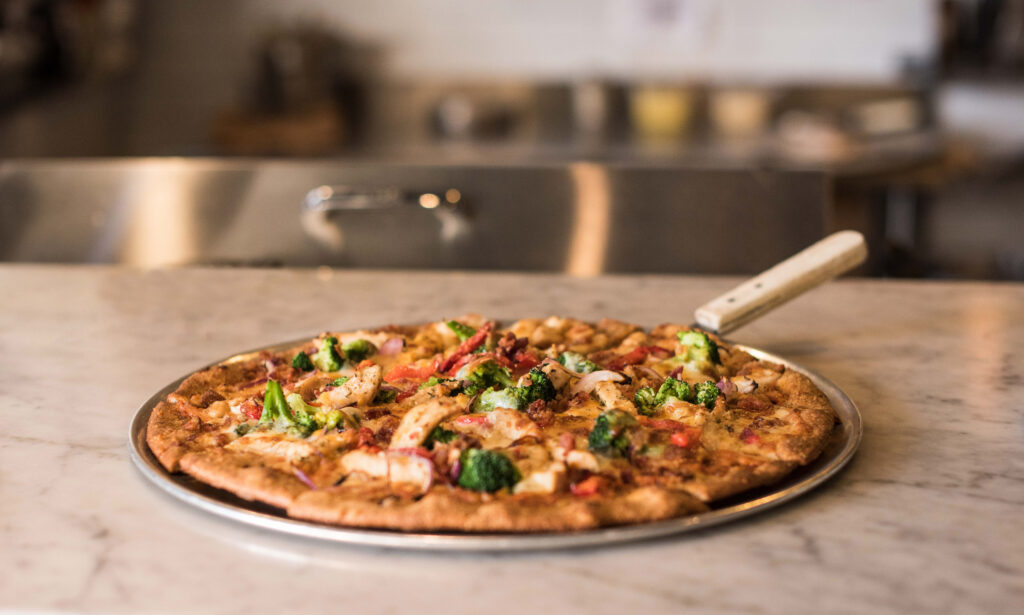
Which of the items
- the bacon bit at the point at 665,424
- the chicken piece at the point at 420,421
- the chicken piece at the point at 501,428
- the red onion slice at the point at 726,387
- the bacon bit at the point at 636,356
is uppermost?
the chicken piece at the point at 420,421

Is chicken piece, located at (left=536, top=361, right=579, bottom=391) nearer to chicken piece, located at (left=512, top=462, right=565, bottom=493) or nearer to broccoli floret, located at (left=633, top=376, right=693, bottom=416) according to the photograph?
broccoli floret, located at (left=633, top=376, right=693, bottom=416)

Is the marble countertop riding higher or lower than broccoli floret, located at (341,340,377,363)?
lower

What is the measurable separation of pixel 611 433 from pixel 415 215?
2.15m

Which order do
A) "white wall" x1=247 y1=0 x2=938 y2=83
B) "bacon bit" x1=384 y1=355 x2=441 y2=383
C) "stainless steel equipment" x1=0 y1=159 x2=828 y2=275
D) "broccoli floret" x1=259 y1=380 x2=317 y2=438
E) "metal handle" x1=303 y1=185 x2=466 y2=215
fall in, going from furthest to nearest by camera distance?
1. "white wall" x1=247 y1=0 x2=938 y2=83
2. "stainless steel equipment" x1=0 y1=159 x2=828 y2=275
3. "metal handle" x1=303 y1=185 x2=466 y2=215
4. "bacon bit" x1=384 y1=355 x2=441 y2=383
5. "broccoli floret" x1=259 y1=380 x2=317 y2=438

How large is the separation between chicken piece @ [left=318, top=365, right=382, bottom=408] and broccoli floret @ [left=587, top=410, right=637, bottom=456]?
1.20ft

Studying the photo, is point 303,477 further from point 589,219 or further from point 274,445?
point 589,219

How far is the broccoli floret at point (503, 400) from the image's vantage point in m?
1.45

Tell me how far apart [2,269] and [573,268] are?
169 cm

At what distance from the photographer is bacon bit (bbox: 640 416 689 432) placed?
4.52 ft

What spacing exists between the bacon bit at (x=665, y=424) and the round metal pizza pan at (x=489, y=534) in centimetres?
16

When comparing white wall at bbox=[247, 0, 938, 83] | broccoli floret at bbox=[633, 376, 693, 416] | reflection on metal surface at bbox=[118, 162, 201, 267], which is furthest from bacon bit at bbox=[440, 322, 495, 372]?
white wall at bbox=[247, 0, 938, 83]

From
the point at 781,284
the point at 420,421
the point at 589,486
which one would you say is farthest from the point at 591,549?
the point at 781,284

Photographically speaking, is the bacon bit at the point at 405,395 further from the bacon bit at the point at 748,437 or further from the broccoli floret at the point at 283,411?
the bacon bit at the point at 748,437

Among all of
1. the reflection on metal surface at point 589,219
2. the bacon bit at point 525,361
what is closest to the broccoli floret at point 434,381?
the bacon bit at point 525,361
